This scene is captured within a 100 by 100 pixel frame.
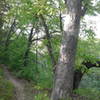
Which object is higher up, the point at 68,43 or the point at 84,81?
→ the point at 68,43

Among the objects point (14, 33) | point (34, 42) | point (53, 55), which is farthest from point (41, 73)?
point (14, 33)

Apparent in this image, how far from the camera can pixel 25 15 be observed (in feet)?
22.2

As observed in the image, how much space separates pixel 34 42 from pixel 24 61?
1.58m

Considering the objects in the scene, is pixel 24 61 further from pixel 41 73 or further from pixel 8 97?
pixel 8 97

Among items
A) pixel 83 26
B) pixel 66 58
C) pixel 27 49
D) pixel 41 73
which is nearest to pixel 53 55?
pixel 66 58

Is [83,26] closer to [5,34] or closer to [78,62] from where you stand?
[78,62]

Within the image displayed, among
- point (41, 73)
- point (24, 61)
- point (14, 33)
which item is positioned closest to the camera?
point (41, 73)

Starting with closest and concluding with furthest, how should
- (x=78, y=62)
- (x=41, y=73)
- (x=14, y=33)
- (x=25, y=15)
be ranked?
(x=78, y=62), (x=25, y=15), (x=41, y=73), (x=14, y=33)

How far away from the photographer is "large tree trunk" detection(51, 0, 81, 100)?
4867 mm

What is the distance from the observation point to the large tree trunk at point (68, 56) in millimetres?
4867

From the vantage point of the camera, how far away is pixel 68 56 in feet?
16.1

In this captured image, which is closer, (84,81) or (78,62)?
(78,62)

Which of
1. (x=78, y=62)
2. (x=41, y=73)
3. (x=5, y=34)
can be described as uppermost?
(x=5, y=34)

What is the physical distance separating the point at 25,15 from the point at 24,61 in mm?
5753
